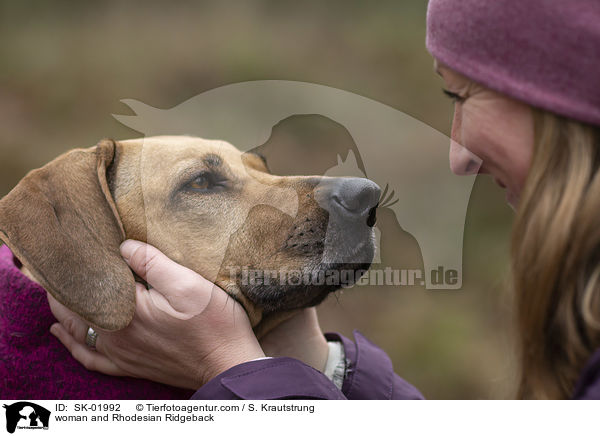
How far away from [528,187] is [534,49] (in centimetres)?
35

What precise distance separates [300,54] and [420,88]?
106cm

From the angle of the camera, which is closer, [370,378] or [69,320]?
[69,320]

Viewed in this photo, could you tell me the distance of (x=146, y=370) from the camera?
2.02 meters

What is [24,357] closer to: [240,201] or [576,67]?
[240,201]

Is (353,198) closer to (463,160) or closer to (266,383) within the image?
(463,160)

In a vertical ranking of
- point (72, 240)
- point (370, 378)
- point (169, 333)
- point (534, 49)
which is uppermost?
point (534, 49)

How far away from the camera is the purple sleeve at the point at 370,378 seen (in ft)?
7.36

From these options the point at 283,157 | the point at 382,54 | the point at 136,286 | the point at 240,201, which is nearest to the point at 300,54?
the point at 382,54

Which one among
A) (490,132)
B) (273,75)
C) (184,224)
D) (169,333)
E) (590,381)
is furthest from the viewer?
(273,75)

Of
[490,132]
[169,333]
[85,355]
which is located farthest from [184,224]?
[490,132]

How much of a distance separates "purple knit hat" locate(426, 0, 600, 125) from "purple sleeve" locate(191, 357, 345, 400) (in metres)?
1.02

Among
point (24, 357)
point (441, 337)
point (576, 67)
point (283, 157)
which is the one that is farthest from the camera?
point (441, 337)

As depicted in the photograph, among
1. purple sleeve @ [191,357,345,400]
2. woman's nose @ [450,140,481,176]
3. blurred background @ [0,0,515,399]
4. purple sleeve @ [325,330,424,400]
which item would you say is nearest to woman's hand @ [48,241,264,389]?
purple sleeve @ [191,357,345,400]

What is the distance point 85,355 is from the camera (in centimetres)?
201
